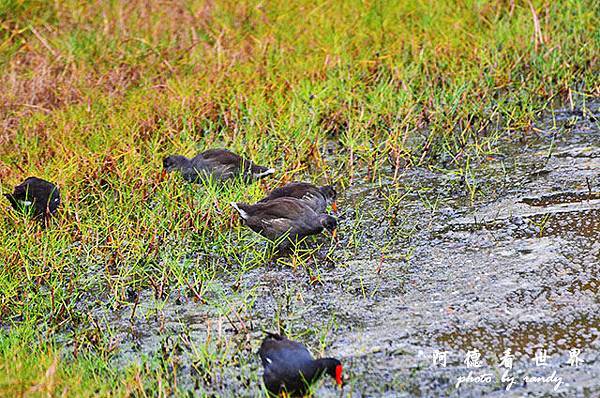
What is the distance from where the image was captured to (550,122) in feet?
25.6

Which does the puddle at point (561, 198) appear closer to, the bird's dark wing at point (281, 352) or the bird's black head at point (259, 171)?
the bird's black head at point (259, 171)

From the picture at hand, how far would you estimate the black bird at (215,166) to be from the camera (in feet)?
22.4

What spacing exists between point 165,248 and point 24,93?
2.97m

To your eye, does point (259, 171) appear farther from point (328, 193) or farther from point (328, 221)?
point (328, 221)

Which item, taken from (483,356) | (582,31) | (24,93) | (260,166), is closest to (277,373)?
(483,356)

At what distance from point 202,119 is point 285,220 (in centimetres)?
232

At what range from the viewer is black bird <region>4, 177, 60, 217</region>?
627 centimetres

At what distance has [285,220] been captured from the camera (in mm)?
5949

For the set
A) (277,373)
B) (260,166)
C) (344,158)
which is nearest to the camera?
(277,373)

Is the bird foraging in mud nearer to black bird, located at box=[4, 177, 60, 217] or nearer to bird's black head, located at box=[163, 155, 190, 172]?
bird's black head, located at box=[163, 155, 190, 172]

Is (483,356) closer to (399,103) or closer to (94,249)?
(94,249)

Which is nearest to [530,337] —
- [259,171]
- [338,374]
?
[338,374]

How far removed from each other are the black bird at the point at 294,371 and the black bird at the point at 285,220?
1605 mm

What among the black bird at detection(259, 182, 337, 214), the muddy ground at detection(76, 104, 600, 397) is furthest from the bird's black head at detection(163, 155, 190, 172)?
the muddy ground at detection(76, 104, 600, 397)
